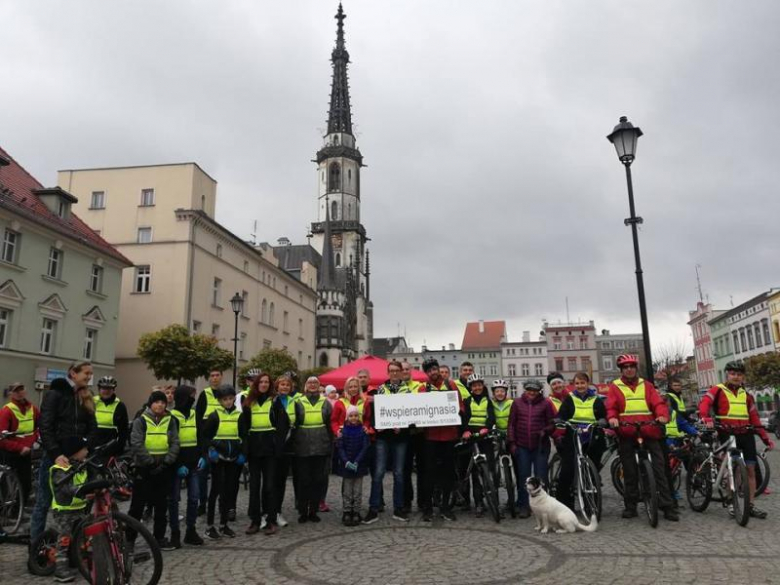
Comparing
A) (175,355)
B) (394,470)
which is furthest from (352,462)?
(175,355)

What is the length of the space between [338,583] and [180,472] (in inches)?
105

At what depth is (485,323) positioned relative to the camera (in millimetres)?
116500

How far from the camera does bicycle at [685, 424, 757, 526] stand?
25.6 ft

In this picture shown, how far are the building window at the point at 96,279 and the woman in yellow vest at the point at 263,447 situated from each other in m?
24.0

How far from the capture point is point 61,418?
6352 millimetres

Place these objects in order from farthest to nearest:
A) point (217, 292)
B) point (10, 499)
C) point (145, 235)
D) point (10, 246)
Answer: point (217, 292)
point (145, 235)
point (10, 246)
point (10, 499)

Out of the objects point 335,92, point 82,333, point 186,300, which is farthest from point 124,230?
point 335,92

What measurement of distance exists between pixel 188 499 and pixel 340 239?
94454 mm

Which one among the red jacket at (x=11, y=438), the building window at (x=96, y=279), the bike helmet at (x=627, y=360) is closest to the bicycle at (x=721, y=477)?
the bike helmet at (x=627, y=360)

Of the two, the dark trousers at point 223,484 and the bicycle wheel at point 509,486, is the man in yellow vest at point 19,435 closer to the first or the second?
the dark trousers at point 223,484

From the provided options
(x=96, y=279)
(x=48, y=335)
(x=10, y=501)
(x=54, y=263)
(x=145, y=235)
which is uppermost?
(x=145, y=235)

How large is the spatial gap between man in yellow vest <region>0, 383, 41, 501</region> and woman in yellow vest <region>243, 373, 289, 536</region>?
315 cm

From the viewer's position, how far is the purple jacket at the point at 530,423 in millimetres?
8688

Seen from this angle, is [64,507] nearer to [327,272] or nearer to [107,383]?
[107,383]
